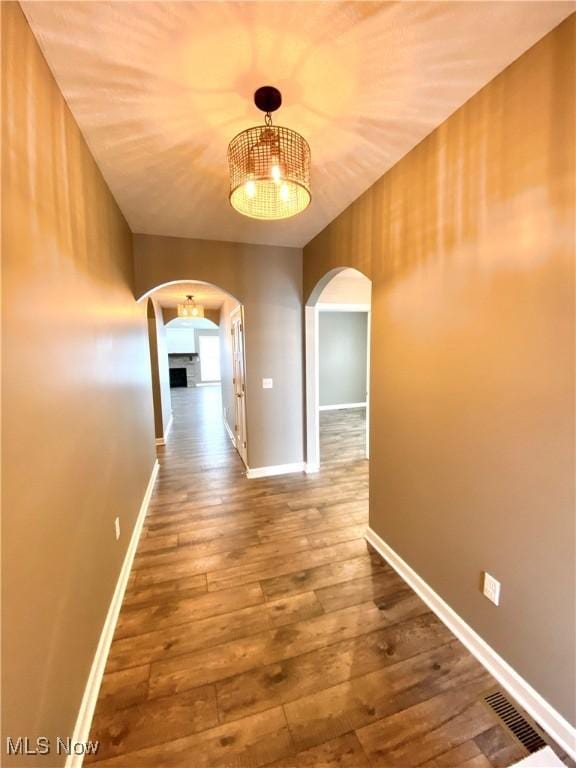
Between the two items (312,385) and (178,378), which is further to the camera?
(178,378)

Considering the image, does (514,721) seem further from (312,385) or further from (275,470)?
(312,385)

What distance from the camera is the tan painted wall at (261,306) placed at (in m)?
3.19

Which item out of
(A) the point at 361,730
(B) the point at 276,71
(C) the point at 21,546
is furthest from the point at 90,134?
(A) the point at 361,730

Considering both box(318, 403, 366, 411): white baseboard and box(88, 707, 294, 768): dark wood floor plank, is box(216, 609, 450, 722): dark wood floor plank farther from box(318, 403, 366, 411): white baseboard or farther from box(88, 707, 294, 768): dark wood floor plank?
box(318, 403, 366, 411): white baseboard

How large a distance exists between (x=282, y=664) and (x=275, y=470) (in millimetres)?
2343

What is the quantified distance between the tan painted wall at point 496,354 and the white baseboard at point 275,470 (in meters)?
1.95

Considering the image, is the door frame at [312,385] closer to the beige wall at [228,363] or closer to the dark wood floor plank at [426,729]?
the beige wall at [228,363]

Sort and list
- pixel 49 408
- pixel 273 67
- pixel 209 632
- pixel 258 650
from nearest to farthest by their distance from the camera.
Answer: pixel 49 408 → pixel 273 67 → pixel 258 650 → pixel 209 632

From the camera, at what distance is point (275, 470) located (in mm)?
3896

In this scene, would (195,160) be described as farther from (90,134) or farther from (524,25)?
(524,25)

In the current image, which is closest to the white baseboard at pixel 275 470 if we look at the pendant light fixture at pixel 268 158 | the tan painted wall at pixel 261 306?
the tan painted wall at pixel 261 306

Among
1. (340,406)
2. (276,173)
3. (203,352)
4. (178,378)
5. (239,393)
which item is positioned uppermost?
(276,173)

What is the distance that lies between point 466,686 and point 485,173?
2.39 meters

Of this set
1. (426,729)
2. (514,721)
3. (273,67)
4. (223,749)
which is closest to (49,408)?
(223,749)
